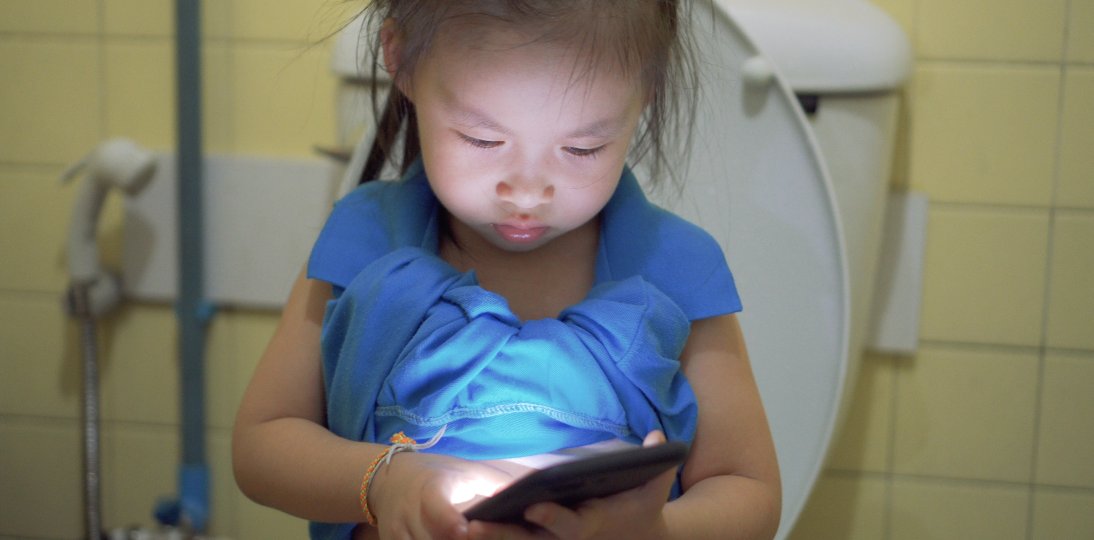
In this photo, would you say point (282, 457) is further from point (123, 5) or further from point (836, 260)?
point (123, 5)

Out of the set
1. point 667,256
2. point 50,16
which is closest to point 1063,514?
point 667,256

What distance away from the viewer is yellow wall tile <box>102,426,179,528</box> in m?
1.25

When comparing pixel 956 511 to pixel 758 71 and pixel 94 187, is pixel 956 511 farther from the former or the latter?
pixel 94 187

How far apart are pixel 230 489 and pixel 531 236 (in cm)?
82

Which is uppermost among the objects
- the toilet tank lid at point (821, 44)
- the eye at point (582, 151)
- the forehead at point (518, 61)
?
the toilet tank lid at point (821, 44)

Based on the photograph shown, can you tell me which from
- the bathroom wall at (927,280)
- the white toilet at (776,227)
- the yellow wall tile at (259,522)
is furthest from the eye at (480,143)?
the yellow wall tile at (259,522)

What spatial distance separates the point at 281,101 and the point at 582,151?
719mm

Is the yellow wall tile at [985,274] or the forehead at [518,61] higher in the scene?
the forehead at [518,61]

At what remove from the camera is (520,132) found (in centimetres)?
49

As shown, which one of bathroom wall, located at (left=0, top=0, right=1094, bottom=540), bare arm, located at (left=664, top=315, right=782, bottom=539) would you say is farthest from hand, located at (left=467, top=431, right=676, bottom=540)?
bathroom wall, located at (left=0, top=0, right=1094, bottom=540)

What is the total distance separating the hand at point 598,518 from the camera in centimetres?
42

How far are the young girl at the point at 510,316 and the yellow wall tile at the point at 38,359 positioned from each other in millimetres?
721

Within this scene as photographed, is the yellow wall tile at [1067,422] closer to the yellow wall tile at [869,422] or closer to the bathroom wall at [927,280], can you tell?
the bathroom wall at [927,280]

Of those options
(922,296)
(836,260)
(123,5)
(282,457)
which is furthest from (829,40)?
(123,5)
